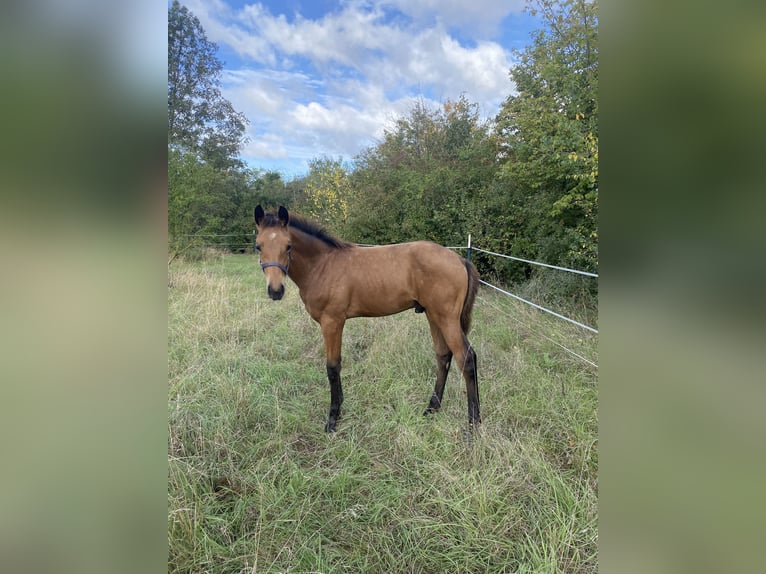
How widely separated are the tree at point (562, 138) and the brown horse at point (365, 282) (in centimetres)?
248

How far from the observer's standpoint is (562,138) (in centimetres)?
500

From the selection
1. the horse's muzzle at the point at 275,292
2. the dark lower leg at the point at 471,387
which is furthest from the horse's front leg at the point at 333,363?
the dark lower leg at the point at 471,387

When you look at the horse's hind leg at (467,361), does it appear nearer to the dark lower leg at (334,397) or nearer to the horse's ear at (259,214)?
the dark lower leg at (334,397)

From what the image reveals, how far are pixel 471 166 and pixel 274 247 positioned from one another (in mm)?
7129

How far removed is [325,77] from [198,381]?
7.77 m

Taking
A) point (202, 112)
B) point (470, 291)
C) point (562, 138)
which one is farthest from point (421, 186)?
point (202, 112)

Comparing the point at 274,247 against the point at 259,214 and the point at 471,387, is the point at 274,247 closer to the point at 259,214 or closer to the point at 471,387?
the point at 259,214

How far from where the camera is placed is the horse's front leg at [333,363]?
2739mm

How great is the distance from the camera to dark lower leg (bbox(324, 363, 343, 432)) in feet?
8.69

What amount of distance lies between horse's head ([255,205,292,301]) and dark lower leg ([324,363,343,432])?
72 centimetres

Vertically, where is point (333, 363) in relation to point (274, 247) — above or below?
below

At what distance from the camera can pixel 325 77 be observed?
833cm

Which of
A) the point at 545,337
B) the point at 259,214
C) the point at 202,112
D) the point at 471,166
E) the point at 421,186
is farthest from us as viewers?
the point at 202,112
